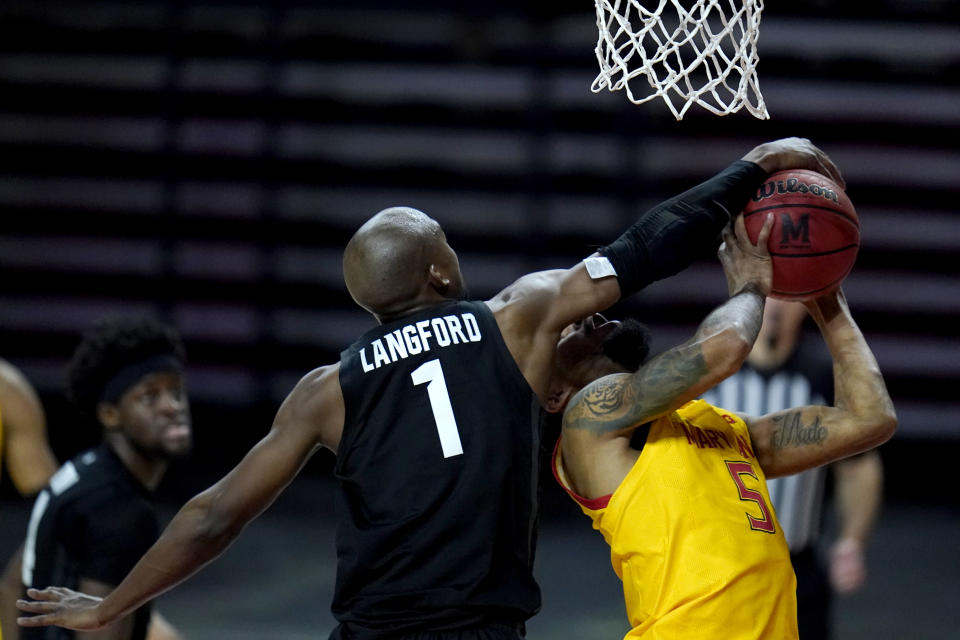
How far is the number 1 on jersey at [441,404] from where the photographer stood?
9.51 ft

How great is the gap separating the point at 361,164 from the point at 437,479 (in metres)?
8.31

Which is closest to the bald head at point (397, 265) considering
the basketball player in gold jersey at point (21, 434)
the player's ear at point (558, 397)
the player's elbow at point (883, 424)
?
the player's ear at point (558, 397)

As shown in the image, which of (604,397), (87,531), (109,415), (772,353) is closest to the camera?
(604,397)

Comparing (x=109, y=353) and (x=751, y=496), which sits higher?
(x=109, y=353)

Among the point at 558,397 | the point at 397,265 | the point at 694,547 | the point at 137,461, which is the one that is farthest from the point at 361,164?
the point at 694,547

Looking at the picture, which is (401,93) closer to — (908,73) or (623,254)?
(908,73)

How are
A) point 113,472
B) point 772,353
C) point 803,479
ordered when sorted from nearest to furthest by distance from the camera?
point 113,472 → point 803,479 → point 772,353

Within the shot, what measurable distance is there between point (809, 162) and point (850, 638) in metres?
4.21

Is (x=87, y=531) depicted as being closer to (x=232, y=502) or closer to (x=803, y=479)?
(x=232, y=502)

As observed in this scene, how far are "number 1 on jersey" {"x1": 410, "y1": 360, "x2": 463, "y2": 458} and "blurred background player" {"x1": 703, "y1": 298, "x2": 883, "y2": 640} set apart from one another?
1921mm

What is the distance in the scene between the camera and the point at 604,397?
9.77 ft

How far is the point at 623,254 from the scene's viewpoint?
3.01 m

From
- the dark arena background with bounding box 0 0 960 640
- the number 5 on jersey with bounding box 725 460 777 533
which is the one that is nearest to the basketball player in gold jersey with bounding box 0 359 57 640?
the number 5 on jersey with bounding box 725 460 777 533

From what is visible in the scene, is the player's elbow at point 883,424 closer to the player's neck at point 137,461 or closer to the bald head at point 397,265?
the bald head at point 397,265
